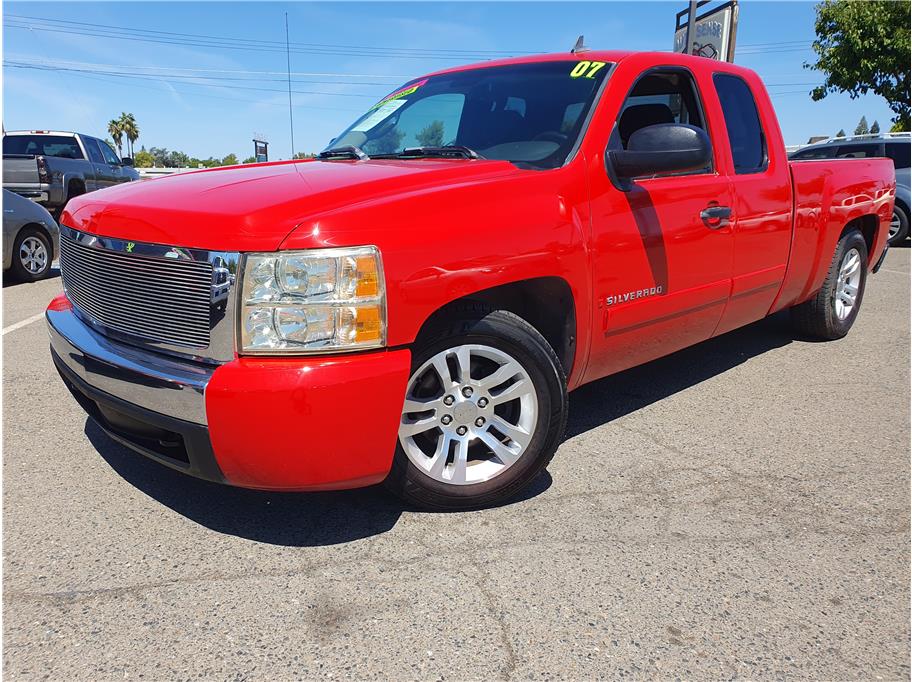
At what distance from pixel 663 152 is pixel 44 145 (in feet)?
48.5

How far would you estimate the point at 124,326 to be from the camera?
2.57m

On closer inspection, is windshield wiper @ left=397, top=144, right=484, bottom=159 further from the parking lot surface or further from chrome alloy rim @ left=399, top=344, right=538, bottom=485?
the parking lot surface

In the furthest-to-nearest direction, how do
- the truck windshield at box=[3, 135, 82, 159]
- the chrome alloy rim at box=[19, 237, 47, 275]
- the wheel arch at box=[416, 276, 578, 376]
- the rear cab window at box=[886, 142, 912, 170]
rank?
the truck windshield at box=[3, 135, 82, 159]
the rear cab window at box=[886, 142, 912, 170]
the chrome alloy rim at box=[19, 237, 47, 275]
the wheel arch at box=[416, 276, 578, 376]

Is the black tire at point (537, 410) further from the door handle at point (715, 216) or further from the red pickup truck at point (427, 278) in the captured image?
the door handle at point (715, 216)

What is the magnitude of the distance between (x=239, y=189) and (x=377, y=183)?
0.51 metres

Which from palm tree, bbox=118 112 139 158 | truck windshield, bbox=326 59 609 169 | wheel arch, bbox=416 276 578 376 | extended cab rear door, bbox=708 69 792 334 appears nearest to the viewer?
wheel arch, bbox=416 276 578 376

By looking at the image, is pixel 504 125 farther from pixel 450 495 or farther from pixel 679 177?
pixel 450 495

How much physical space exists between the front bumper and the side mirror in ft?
4.46

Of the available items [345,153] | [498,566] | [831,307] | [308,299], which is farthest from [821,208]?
[308,299]

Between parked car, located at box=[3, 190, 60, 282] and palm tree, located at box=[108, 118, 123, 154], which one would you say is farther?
palm tree, located at box=[108, 118, 123, 154]

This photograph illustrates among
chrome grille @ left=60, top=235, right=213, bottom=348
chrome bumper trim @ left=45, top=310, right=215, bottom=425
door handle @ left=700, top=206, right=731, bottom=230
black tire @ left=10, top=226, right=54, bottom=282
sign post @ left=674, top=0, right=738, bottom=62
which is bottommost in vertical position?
black tire @ left=10, top=226, right=54, bottom=282

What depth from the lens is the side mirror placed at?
9.64ft

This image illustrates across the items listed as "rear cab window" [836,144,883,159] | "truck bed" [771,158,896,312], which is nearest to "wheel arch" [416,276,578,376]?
"truck bed" [771,158,896,312]

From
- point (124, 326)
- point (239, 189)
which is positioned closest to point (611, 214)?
point (239, 189)
